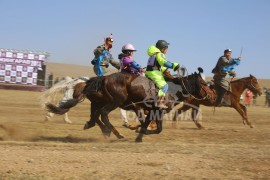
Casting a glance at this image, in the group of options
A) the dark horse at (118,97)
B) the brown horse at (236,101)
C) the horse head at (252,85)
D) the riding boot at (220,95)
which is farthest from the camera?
the horse head at (252,85)

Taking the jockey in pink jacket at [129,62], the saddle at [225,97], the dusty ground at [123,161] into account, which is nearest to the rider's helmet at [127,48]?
the jockey in pink jacket at [129,62]

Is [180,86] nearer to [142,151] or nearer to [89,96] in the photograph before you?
[89,96]

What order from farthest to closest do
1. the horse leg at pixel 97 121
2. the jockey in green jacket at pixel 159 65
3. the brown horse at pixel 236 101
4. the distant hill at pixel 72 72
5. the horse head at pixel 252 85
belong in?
the distant hill at pixel 72 72, the horse head at pixel 252 85, the brown horse at pixel 236 101, the horse leg at pixel 97 121, the jockey in green jacket at pixel 159 65

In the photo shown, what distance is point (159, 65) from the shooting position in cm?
980

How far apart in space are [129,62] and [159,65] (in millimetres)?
785

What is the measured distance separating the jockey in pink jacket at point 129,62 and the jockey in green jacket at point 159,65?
372 millimetres

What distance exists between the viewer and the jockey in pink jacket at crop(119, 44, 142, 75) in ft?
33.3

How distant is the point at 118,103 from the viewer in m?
9.38

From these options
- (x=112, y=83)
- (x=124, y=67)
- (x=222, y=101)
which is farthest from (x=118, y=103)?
(x=222, y=101)

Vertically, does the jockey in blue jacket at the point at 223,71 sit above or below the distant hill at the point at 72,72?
below

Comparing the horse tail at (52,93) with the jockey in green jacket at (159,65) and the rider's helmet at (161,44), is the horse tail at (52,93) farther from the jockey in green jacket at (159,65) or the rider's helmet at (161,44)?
the rider's helmet at (161,44)

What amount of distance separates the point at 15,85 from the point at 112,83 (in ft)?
82.8

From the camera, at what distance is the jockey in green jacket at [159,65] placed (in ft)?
31.3

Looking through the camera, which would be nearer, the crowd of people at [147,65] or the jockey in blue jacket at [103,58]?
the crowd of people at [147,65]
